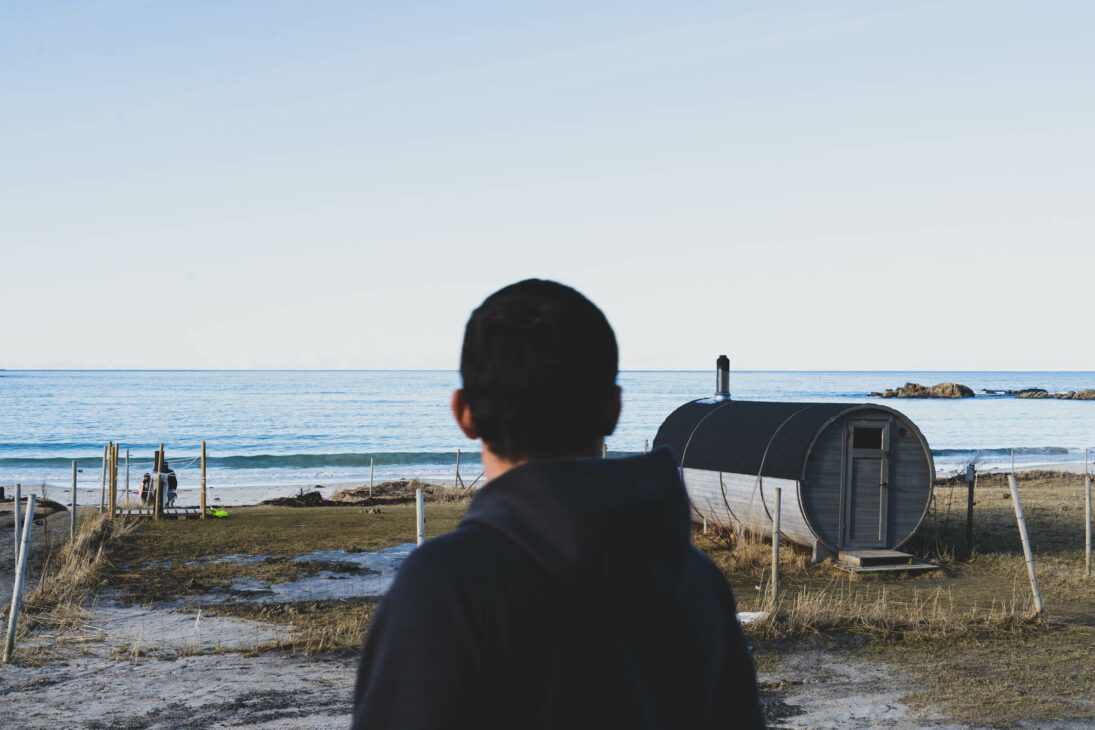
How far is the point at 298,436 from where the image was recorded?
63.8 metres

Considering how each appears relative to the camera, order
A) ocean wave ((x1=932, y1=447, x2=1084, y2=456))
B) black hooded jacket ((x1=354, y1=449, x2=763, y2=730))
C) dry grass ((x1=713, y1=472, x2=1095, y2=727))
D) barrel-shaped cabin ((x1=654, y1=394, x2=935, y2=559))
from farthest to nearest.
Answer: ocean wave ((x1=932, y1=447, x2=1084, y2=456)) < barrel-shaped cabin ((x1=654, y1=394, x2=935, y2=559)) < dry grass ((x1=713, y1=472, x2=1095, y2=727)) < black hooded jacket ((x1=354, y1=449, x2=763, y2=730))

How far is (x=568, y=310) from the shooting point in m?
1.60

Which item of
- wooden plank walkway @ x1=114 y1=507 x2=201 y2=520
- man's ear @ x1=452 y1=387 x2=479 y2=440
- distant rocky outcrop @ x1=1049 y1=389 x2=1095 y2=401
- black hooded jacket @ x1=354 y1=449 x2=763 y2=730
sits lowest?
wooden plank walkway @ x1=114 y1=507 x2=201 y2=520

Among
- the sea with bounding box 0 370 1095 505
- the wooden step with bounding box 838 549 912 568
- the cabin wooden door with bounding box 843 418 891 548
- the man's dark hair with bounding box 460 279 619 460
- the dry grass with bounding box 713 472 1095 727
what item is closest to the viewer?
the man's dark hair with bounding box 460 279 619 460

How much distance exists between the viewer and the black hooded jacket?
140 cm

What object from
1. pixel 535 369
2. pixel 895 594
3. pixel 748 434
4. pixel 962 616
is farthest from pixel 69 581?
pixel 535 369

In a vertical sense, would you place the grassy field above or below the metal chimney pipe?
below

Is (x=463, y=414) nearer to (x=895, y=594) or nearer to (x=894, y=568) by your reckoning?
(x=895, y=594)

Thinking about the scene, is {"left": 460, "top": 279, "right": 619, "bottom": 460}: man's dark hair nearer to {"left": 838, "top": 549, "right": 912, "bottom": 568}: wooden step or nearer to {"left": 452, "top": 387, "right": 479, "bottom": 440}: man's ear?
{"left": 452, "top": 387, "right": 479, "bottom": 440}: man's ear

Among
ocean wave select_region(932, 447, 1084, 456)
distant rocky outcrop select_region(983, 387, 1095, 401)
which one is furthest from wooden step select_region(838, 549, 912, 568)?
distant rocky outcrop select_region(983, 387, 1095, 401)

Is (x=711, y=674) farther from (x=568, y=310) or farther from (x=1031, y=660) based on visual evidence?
(x=1031, y=660)

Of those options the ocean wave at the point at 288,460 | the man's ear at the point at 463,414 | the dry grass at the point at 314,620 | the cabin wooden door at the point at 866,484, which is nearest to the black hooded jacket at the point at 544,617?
the man's ear at the point at 463,414

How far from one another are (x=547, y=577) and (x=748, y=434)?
15.4 meters

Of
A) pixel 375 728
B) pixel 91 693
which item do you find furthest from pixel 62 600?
pixel 375 728
